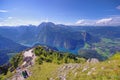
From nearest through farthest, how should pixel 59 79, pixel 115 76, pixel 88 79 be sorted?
pixel 115 76 → pixel 88 79 → pixel 59 79

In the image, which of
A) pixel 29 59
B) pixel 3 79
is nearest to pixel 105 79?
pixel 3 79

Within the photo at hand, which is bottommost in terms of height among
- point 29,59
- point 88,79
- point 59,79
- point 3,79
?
point 3,79

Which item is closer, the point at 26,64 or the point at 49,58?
the point at 26,64

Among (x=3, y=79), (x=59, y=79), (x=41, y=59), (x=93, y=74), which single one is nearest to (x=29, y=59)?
(x=41, y=59)

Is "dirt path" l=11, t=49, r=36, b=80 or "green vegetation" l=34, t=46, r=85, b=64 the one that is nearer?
"dirt path" l=11, t=49, r=36, b=80

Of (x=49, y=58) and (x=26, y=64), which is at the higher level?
(x=49, y=58)

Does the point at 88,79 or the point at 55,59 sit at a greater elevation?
the point at 88,79

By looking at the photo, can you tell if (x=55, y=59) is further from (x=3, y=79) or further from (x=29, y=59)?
(x=3, y=79)

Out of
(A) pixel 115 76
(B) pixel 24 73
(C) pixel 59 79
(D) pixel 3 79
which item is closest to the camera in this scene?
(A) pixel 115 76

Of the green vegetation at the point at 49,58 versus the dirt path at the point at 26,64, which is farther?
the green vegetation at the point at 49,58

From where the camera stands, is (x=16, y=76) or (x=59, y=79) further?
(x=16, y=76)
